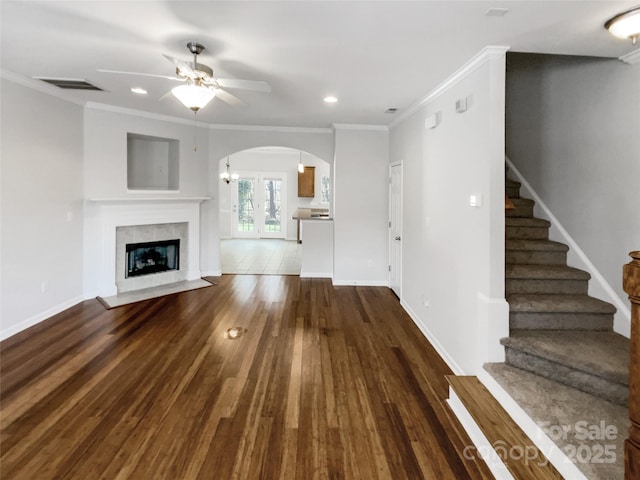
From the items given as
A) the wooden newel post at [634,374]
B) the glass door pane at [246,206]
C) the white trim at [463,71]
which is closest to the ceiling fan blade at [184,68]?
the white trim at [463,71]

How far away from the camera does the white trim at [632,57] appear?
8.93ft

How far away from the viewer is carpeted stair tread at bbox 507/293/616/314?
2844mm

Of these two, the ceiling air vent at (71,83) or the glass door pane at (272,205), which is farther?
the glass door pane at (272,205)

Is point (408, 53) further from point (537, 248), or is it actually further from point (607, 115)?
point (537, 248)

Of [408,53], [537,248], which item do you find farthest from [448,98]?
[537,248]

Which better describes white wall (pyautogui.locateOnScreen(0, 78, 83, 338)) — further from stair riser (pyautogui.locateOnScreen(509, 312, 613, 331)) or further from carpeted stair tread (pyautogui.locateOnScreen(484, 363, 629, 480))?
stair riser (pyautogui.locateOnScreen(509, 312, 613, 331))

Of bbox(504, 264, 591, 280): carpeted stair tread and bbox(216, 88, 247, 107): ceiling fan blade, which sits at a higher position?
bbox(216, 88, 247, 107): ceiling fan blade

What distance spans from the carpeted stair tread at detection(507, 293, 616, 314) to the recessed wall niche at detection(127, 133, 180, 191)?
207 inches

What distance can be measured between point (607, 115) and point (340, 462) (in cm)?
344

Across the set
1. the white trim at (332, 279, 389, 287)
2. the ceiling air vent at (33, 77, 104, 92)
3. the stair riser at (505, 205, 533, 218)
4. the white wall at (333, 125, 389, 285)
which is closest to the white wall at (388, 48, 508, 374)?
the stair riser at (505, 205, 533, 218)

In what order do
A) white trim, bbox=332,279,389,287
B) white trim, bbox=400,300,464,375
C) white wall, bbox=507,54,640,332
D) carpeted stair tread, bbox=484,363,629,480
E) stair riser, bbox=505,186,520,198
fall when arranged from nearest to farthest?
carpeted stair tread, bbox=484,363,629,480 < white wall, bbox=507,54,640,332 < white trim, bbox=400,300,464,375 < stair riser, bbox=505,186,520,198 < white trim, bbox=332,279,389,287

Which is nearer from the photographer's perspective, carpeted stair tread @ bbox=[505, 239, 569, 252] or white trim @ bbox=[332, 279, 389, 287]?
carpeted stair tread @ bbox=[505, 239, 569, 252]

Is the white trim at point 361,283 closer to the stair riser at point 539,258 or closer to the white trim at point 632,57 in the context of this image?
the stair riser at point 539,258

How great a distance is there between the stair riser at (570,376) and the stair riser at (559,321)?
1.03 ft
